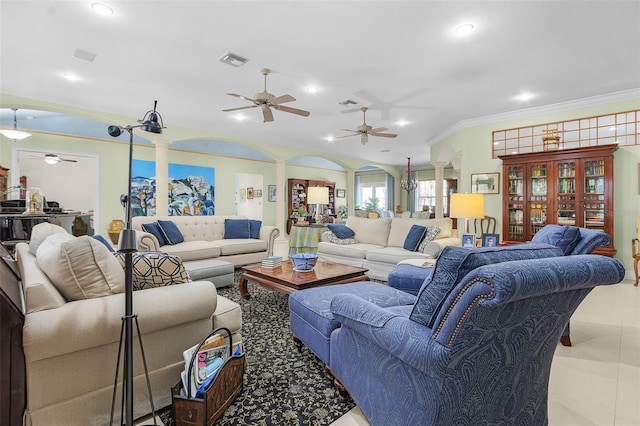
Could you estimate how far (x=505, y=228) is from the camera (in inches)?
205

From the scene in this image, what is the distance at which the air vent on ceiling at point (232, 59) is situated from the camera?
3375mm

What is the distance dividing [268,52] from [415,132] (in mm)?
4359

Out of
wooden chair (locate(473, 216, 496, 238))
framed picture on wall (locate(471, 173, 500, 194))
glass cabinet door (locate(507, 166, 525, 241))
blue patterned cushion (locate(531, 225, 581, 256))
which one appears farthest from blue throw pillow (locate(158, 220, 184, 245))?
glass cabinet door (locate(507, 166, 525, 241))

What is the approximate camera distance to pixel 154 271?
1.72 meters

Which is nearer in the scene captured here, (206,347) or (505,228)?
(206,347)

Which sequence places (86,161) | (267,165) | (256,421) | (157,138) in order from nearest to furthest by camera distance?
(256,421), (157,138), (86,161), (267,165)

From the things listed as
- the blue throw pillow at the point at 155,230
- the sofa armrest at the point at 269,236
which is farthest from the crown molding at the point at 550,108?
the blue throw pillow at the point at 155,230

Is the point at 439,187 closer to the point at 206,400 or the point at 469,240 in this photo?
the point at 469,240

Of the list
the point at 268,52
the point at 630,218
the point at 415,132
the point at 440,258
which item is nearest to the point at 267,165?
the point at 415,132

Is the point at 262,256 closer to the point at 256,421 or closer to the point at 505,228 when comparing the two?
the point at 256,421

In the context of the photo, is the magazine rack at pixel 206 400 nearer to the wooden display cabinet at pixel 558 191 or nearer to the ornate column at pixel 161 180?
the wooden display cabinet at pixel 558 191

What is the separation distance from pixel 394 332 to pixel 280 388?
37.8 inches

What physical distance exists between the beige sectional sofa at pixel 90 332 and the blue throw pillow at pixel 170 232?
276 centimetres

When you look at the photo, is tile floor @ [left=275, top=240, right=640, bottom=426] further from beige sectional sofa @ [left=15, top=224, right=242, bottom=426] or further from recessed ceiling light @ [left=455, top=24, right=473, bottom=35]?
recessed ceiling light @ [left=455, top=24, right=473, bottom=35]
